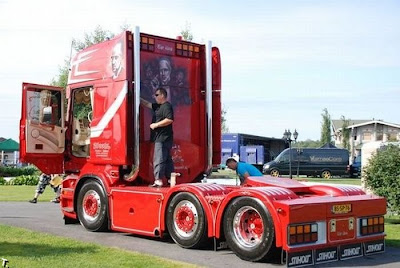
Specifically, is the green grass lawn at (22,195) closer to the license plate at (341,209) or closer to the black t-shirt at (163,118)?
the black t-shirt at (163,118)

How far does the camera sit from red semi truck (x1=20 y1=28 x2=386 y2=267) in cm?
782

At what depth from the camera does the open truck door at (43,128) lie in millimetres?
11516

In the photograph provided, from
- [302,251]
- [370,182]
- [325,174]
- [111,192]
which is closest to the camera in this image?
[302,251]

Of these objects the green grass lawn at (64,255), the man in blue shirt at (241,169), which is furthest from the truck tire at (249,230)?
the man in blue shirt at (241,169)

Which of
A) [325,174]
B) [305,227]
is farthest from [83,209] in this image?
[325,174]

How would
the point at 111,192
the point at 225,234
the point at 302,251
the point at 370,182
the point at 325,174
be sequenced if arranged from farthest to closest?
the point at 325,174 → the point at 370,182 → the point at 111,192 → the point at 225,234 → the point at 302,251

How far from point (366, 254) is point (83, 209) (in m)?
5.26

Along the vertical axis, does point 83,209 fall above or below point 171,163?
below

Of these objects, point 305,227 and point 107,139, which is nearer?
point 305,227

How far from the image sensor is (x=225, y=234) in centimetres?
827

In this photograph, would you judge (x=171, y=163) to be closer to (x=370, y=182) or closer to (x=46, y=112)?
(x=46, y=112)

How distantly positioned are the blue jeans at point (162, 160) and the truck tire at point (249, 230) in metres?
2.22

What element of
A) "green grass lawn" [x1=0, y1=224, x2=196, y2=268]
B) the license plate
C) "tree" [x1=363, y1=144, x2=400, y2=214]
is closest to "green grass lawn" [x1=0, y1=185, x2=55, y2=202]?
"green grass lawn" [x1=0, y1=224, x2=196, y2=268]

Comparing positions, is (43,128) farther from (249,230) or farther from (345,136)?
(345,136)
